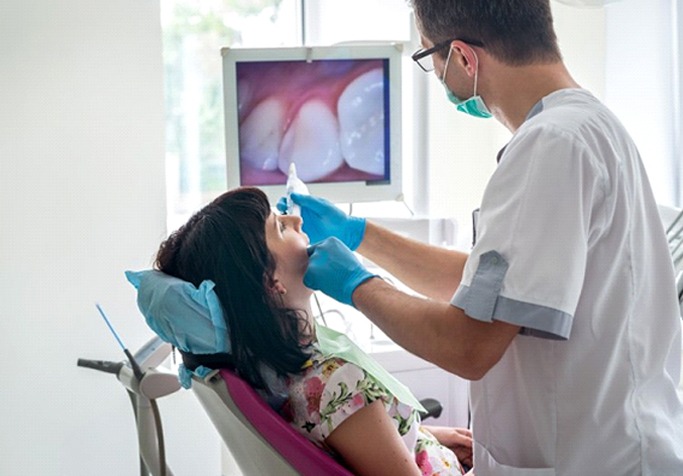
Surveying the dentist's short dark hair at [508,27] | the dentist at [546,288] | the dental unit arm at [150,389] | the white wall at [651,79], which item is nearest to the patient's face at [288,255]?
the dentist at [546,288]

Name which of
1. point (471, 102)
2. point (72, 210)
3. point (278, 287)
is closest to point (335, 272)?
point (278, 287)

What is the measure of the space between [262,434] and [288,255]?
39 centimetres

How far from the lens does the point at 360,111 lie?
257 centimetres

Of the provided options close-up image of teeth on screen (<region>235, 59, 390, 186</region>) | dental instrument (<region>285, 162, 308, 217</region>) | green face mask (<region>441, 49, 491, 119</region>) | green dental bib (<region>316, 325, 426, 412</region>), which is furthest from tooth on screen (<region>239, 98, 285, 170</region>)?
green face mask (<region>441, 49, 491, 119</region>)

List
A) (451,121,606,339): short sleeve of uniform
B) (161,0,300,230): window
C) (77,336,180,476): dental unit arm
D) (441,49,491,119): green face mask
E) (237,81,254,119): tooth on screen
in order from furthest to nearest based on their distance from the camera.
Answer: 1. (161,0,300,230): window
2. (237,81,254,119): tooth on screen
3. (77,336,180,476): dental unit arm
4. (441,49,491,119): green face mask
5. (451,121,606,339): short sleeve of uniform

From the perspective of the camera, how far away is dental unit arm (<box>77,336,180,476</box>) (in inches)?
74.2

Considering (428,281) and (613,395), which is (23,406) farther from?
(613,395)

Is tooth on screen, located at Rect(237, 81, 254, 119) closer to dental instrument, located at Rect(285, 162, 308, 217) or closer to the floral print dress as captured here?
dental instrument, located at Rect(285, 162, 308, 217)

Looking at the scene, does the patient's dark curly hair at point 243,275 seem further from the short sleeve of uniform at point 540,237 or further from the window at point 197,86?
the window at point 197,86

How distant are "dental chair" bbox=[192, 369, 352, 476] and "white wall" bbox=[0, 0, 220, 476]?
1294mm

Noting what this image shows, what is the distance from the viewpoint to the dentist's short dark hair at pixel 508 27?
146cm

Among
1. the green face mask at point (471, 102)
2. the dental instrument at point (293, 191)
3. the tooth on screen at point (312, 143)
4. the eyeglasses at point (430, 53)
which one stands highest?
the eyeglasses at point (430, 53)

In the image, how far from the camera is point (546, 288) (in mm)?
1304

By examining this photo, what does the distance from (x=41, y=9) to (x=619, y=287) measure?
1.82 metres
